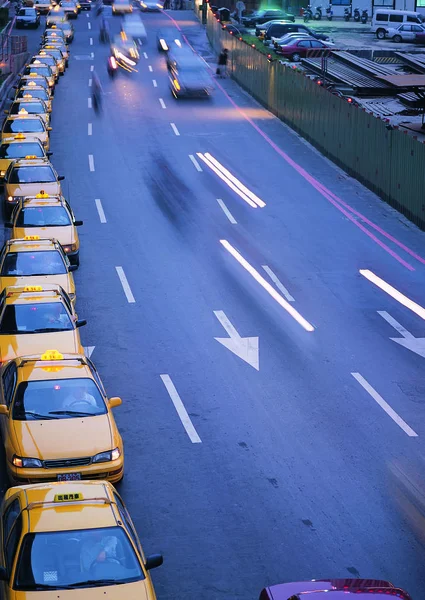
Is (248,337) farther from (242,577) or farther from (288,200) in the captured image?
(288,200)

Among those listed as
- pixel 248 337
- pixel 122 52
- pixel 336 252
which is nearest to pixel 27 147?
pixel 336 252

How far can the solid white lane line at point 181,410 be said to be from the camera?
1681 cm

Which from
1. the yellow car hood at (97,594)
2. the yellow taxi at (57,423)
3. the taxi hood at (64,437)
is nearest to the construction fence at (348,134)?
the yellow taxi at (57,423)

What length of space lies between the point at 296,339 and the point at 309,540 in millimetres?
8020

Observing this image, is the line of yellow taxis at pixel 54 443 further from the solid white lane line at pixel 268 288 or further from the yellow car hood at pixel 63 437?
the solid white lane line at pixel 268 288

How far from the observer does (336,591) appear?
9.81 meters

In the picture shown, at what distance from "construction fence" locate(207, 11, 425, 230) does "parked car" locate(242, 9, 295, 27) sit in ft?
97.5

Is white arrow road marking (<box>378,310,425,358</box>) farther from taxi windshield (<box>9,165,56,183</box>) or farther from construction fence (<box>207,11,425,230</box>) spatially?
taxi windshield (<box>9,165,56,183</box>)

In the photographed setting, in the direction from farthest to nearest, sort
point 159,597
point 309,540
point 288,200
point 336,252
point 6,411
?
1. point 288,200
2. point 336,252
3. point 6,411
4. point 309,540
5. point 159,597

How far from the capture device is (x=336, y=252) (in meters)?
27.7

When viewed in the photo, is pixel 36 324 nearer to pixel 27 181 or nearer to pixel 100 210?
pixel 27 181

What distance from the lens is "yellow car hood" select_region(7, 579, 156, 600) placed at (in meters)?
10.3

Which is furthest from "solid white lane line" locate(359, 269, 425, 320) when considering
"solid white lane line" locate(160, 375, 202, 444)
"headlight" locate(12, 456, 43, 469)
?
"headlight" locate(12, 456, 43, 469)

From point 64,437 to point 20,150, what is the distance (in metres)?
20.7
